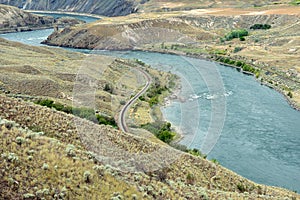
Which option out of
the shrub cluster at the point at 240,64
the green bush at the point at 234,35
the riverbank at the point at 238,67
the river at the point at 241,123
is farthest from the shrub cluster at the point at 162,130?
the green bush at the point at 234,35

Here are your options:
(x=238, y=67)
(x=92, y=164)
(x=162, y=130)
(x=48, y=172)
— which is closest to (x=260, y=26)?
Result: (x=238, y=67)

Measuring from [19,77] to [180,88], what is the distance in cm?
2872

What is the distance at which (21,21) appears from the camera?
157 m

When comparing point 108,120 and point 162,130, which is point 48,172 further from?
point 162,130

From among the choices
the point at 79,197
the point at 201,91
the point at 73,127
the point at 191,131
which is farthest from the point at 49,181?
the point at 201,91

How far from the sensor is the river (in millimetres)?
36281

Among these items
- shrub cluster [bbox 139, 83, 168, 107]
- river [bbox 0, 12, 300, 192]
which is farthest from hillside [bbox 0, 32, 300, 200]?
shrub cluster [bbox 139, 83, 168, 107]

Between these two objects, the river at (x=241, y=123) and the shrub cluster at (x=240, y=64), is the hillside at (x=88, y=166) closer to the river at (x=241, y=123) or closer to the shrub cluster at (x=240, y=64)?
the river at (x=241, y=123)

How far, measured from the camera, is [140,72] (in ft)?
247

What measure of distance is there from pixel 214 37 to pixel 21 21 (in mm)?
83825

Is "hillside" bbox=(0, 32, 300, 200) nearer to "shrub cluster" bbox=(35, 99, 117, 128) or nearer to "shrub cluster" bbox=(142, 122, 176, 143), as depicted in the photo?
"shrub cluster" bbox=(35, 99, 117, 128)

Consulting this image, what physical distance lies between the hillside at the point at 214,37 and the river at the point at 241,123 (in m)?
8.62

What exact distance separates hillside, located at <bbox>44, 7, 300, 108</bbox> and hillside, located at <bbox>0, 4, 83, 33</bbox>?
33.1m

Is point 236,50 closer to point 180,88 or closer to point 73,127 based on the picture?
point 180,88
